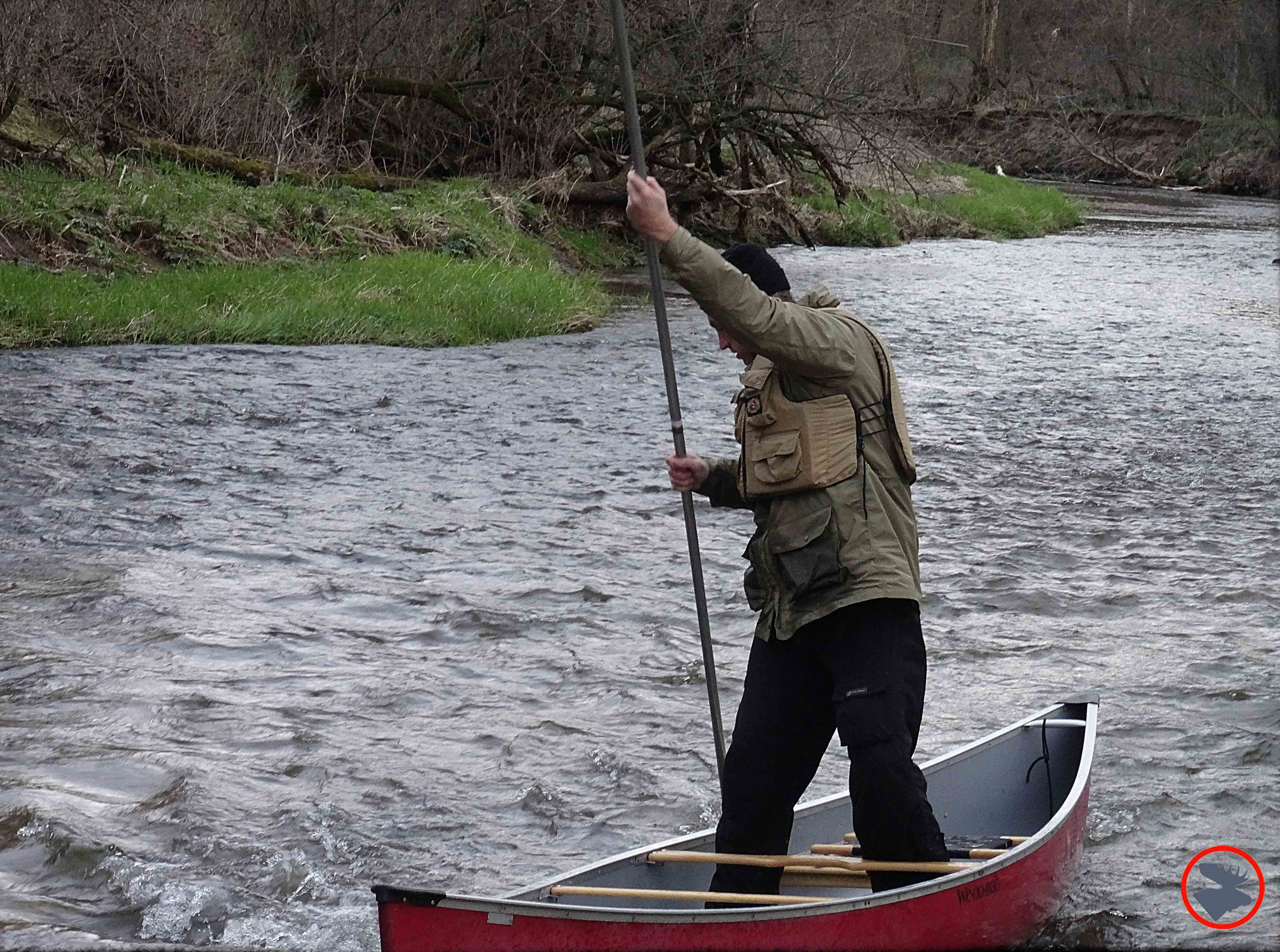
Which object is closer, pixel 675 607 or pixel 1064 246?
pixel 675 607

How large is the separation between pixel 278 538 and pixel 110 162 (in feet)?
→ 29.9

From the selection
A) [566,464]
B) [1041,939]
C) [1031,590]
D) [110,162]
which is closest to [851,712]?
[1041,939]

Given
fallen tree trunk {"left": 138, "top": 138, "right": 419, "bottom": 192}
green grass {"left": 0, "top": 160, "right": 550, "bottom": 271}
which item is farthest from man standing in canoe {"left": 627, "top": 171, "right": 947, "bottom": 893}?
fallen tree trunk {"left": 138, "top": 138, "right": 419, "bottom": 192}

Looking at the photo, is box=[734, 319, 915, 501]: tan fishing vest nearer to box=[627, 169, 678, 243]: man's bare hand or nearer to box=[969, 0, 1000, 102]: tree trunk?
box=[627, 169, 678, 243]: man's bare hand

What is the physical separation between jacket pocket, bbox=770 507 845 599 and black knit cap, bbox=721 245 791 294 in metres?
0.63

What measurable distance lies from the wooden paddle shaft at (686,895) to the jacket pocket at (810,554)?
80 centimetres

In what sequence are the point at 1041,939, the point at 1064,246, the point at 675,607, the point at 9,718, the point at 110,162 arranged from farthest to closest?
the point at 1064,246 < the point at 110,162 < the point at 675,607 < the point at 9,718 < the point at 1041,939

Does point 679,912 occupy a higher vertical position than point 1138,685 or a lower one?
higher

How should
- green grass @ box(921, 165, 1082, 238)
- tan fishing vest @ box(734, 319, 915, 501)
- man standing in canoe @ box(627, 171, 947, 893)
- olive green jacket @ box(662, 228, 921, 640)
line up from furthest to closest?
green grass @ box(921, 165, 1082, 238) < tan fishing vest @ box(734, 319, 915, 501) < man standing in canoe @ box(627, 171, 947, 893) < olive green jacket @ box(662, 228, 921, 640)

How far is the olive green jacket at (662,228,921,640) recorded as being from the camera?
365 centimetres

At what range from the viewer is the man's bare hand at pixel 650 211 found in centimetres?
367

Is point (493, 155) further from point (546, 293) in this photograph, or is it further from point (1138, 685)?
point (1138, 685)

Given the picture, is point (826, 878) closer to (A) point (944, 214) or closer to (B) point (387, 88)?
(B) point (387, 88)

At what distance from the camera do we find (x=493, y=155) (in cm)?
2189
